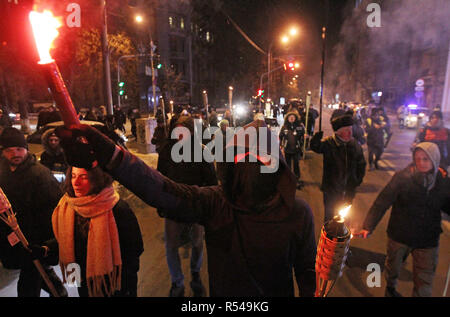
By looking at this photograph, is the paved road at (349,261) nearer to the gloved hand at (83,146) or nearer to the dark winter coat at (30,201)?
the dark winter coat at (30,201)

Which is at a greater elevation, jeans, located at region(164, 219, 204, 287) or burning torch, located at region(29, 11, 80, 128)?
burning torch, located at region(29, 11, 80, 128)

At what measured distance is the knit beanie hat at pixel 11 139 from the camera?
288 cm

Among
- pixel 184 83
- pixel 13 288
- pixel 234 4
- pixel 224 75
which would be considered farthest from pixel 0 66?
pixel 224 75

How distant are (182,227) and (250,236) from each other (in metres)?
1.99

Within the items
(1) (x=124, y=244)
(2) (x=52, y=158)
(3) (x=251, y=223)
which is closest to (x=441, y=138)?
(3) (x=251, y=223)

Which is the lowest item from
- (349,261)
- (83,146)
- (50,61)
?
(349,261)

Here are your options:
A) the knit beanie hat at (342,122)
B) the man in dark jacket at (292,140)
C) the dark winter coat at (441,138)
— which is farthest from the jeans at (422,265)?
the man in dark jacket at (292,140)

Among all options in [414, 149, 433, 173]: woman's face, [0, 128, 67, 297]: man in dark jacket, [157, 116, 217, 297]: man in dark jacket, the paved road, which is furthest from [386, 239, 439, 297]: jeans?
[0, 128, 67, 297]: man in dark jacket

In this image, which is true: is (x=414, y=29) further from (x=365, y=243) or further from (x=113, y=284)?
(x=113, y=284)

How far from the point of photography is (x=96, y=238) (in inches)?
85.0

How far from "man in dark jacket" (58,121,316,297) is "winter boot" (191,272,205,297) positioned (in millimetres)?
2033

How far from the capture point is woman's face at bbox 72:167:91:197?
216 centimetres

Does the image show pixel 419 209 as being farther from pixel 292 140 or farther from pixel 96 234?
pixel 292 140

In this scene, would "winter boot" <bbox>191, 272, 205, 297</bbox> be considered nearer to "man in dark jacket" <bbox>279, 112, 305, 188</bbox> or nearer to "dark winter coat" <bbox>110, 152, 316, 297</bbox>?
"dark winter coat" <bbox>110, 152, 316, 297</bbox>
